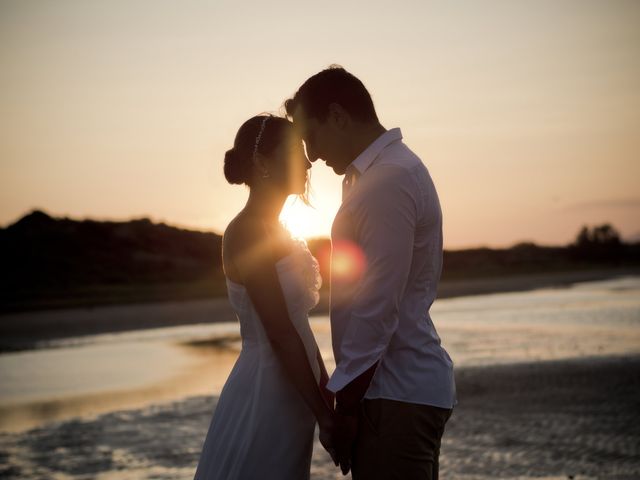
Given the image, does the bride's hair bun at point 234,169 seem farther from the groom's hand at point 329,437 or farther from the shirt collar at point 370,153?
the groom's hand at point 329,437

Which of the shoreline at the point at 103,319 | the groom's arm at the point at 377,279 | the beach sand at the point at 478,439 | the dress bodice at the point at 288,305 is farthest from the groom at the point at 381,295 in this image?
the shoreline at the point at 103,319

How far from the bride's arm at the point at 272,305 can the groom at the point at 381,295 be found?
53 cm

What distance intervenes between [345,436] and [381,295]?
0.60 meters

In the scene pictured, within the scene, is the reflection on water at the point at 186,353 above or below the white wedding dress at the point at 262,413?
below

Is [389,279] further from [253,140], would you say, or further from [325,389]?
[253,140]

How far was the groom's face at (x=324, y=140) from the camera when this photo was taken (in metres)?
3.38

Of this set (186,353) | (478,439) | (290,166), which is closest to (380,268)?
(290,166)

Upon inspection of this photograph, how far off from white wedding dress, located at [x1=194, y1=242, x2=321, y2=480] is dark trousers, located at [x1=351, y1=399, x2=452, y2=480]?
0.79 metres

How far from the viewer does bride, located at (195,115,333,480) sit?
3.85 m

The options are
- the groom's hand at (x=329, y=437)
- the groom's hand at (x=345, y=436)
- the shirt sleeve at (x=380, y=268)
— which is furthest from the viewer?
the groom's hand at (x=329, y=437)

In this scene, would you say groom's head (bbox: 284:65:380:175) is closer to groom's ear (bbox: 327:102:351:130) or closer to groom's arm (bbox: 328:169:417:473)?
groom's ear (bbox: 327:102:351:130)

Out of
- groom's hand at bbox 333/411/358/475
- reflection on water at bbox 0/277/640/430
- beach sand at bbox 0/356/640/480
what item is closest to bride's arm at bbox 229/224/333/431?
groom's hand at bbox 333/411/358/475

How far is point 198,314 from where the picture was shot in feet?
107

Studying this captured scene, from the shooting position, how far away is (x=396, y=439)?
316 centimetres
